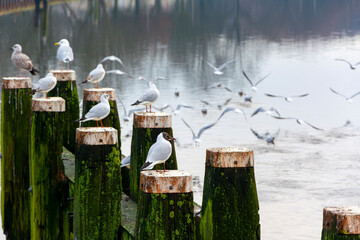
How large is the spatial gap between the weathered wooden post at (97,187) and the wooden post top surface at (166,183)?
124 centimetres

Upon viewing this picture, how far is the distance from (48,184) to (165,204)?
2929 millimetres

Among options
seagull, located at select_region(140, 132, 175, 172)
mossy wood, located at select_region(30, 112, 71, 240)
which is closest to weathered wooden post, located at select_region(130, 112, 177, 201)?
seagull, located at select_region(140, 132, 175, 172)

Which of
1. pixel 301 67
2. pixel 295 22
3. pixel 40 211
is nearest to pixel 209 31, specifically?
pixel 295 22

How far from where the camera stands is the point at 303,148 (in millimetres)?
16062

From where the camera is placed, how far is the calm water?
13195 millimetres

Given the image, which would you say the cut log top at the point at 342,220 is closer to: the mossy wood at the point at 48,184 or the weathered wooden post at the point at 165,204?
the weathered wooden post at the point at 165,204

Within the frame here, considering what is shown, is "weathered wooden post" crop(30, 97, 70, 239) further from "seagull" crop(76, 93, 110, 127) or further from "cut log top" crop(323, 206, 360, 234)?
"cut log top" crop(323, 206, 360, 234)

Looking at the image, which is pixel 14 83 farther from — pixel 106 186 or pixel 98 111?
pixel 106 186

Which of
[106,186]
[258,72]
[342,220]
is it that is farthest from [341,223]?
[258,72]

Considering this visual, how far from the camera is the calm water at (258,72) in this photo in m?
13.2

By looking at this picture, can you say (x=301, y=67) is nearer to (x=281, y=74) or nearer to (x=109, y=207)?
(x=281, y=74)

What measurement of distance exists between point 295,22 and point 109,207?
49.8m

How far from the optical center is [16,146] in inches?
338

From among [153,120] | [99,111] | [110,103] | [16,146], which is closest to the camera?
[153,120]
